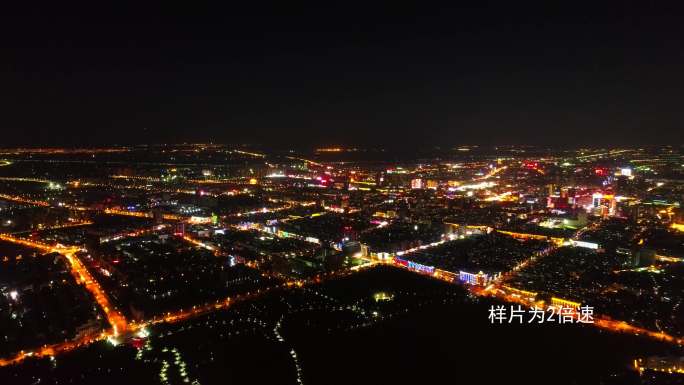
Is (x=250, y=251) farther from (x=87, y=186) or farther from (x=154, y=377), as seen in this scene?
(x=87, y=186)

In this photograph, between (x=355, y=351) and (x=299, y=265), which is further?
(x=299, y=265)

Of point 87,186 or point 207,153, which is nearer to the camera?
point 87,186

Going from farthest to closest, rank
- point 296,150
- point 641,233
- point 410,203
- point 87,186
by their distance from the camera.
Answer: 1. point 296,150
2. point 87,186
3. point 410,203
4. point 641,233

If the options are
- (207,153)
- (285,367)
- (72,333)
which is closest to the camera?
(285,367)

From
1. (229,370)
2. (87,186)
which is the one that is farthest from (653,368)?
(87,186)

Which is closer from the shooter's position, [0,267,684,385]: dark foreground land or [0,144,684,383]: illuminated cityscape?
[0,267,684,385]: dark foreground land

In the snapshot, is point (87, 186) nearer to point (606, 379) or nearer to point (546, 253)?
point (546, 253)

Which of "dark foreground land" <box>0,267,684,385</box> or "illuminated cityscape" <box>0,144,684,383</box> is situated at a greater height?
"illuminated cityscape" <box>0,144,684,383</box>

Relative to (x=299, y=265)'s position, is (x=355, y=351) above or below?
below

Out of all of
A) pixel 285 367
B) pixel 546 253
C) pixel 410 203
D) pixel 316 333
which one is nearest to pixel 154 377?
pixel 285 367

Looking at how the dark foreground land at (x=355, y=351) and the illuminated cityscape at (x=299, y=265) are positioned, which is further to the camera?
the illuminated cityscape at (x=299, y=265)

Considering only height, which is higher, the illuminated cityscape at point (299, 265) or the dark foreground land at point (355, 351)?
the illuminated cityscape at point (299, 265)
